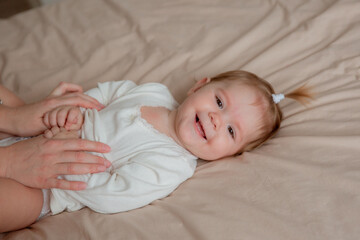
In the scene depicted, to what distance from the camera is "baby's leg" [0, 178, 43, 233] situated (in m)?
1.00

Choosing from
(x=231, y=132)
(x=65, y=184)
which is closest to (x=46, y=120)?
(x=65, y=184)

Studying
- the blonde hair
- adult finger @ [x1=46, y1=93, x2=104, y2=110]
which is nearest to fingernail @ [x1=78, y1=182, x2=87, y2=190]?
adult finger @ [x1=46, y1=93, x2=104, y2=110]

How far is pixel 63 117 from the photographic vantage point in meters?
1.19

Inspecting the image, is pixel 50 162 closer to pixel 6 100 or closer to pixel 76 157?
pixel 76 157

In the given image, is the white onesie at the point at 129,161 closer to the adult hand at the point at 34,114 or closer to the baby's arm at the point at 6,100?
the adult hand at the point at 34,114

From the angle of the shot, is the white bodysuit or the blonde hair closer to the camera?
the white bodysuit

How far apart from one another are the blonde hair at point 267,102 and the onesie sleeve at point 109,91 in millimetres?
379

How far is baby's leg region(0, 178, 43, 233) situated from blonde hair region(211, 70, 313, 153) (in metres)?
0.70

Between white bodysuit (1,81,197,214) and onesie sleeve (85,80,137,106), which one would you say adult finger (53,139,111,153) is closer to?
white bodysuit (1,81,197,214)

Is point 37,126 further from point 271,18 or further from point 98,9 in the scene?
point 271,18

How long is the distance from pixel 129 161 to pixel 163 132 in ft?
0.60

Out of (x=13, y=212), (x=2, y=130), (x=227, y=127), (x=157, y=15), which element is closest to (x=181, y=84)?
(x=227, y=127)

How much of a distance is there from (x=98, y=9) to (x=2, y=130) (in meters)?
0.92

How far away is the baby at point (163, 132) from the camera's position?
1.10 meters
